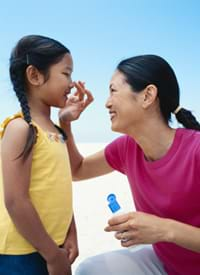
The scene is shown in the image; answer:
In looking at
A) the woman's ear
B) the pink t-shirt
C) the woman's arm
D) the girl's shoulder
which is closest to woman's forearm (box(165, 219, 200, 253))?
the woman's arm

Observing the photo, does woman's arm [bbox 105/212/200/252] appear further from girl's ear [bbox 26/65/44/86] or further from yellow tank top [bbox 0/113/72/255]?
girl's ear [bbox 26/65/44/86]

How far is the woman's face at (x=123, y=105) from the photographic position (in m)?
1.41

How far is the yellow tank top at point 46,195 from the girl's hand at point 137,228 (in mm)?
188

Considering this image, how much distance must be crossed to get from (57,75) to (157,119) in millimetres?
410

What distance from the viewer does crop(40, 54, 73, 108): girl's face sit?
1.32 meters

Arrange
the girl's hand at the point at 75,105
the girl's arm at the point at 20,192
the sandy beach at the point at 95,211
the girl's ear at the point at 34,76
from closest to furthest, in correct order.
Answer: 1. the girl's arm at the point at 20,192
2. the girl's ear at the point at 34,76
3. the girl's hand at the point at 75,105
4. the sandy beach at the point at 95,211

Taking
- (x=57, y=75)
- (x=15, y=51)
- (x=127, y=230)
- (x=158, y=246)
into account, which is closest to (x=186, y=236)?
(x=127, y=230)

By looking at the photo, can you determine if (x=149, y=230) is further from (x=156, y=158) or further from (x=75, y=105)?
(x=75, y=105)

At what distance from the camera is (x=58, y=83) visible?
1.32 metres

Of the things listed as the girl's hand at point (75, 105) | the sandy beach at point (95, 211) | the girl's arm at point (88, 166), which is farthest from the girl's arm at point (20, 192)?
the girl's arm at point (88, 166)

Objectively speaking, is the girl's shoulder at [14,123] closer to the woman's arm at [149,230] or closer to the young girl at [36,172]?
the young girl at [36,172]

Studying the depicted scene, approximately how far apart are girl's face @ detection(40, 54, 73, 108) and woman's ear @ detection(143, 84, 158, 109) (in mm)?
274

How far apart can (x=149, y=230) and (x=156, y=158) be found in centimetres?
35

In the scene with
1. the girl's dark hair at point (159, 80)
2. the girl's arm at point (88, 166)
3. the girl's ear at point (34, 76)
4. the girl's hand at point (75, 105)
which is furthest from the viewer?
the girl's arm at point (88, 166)
